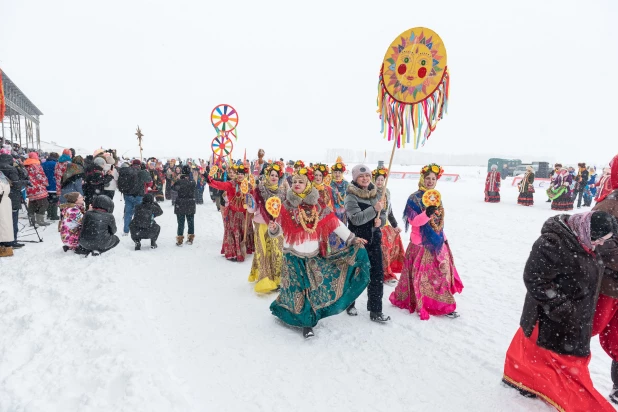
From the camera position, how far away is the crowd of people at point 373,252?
2314mm

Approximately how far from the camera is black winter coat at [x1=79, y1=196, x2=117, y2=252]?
625 centimetres

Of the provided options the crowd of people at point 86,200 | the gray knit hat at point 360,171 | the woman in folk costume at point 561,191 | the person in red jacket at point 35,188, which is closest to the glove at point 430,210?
the gray knit hat at point 360,171

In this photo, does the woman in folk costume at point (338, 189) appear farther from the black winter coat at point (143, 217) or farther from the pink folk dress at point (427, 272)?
the black winter coat at point (143, 217)

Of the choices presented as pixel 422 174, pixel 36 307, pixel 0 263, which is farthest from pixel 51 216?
pixel 422 174

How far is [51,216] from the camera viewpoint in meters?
9.80

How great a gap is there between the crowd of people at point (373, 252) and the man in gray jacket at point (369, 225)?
1 cm

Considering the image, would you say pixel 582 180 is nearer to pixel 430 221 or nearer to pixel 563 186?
pixel 563 186

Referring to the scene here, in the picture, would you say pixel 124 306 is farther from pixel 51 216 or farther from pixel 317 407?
pixel 51 216

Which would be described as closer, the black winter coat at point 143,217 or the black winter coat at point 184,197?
the black winter coat at point 143,217

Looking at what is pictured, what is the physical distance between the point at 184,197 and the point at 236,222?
1606 mm

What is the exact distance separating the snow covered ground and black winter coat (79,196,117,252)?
64 cm

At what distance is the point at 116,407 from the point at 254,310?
77.2 inches

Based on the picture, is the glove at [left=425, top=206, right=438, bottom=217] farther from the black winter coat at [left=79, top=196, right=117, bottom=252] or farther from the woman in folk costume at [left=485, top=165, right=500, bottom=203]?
the woman in folk costume at [left=485, top=165, right=500, bottom=203]

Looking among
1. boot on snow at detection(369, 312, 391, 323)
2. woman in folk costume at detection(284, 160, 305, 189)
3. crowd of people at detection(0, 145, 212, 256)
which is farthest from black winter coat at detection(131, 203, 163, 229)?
boot on snow at detection(369, 312, 391, 323)
